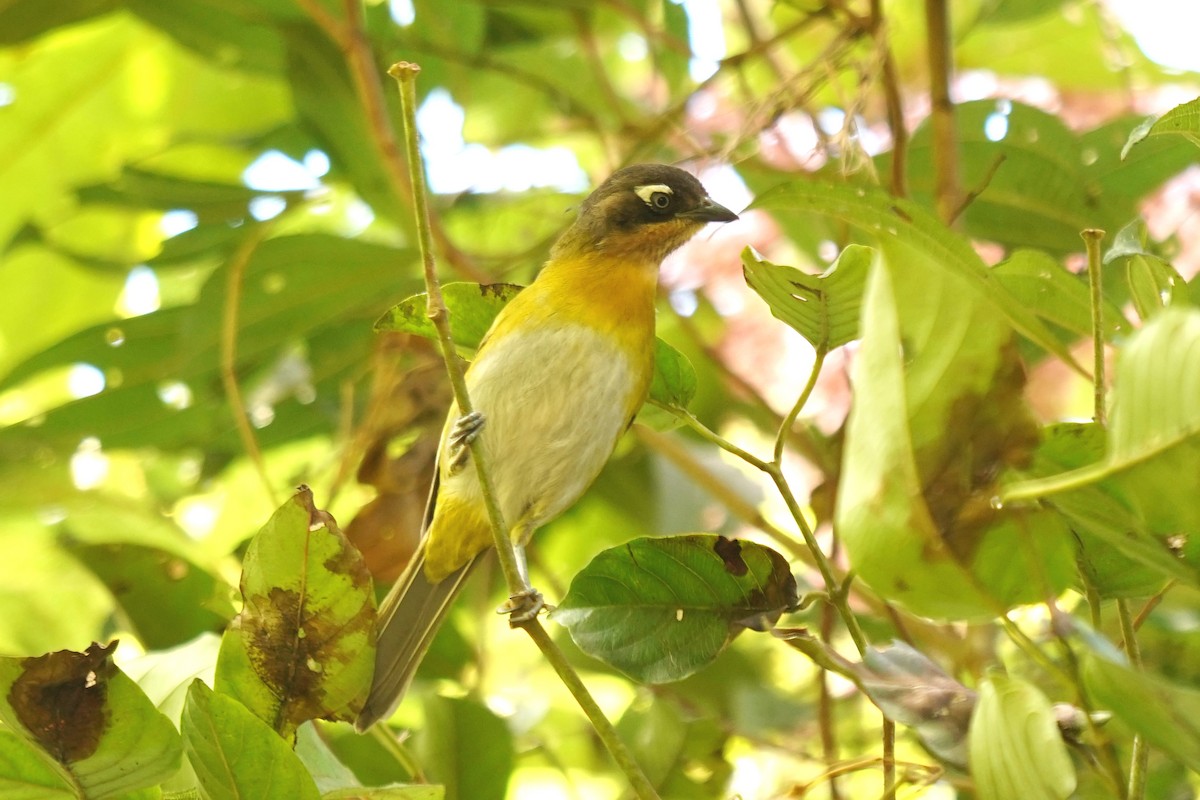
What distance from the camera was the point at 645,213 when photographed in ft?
8.80

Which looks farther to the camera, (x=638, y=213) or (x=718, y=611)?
(x=638, y=213)

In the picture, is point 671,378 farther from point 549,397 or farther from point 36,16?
point 36,16

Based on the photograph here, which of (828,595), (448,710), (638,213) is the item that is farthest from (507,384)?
(828,595)

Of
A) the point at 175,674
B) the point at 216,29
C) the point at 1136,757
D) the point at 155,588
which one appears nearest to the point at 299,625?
the point at 175,674

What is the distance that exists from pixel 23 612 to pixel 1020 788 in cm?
200

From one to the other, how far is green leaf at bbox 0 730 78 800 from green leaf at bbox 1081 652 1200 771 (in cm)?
96

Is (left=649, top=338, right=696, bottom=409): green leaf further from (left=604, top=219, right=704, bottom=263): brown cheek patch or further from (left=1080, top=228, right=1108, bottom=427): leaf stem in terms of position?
(left=604, top=219, right=704, bottom=263): brown cheek patch

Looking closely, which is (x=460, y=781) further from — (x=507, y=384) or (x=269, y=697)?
(x=507, y=384)

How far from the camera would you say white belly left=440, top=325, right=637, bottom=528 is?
2.40 meters

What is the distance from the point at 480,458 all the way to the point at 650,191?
1.35m

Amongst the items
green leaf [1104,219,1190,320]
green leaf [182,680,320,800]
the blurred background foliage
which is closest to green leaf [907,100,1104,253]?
the blurred background foliage

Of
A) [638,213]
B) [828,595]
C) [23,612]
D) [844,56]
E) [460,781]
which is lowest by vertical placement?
[460,781]

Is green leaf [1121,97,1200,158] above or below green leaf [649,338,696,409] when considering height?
above

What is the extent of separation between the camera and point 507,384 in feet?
8.01
